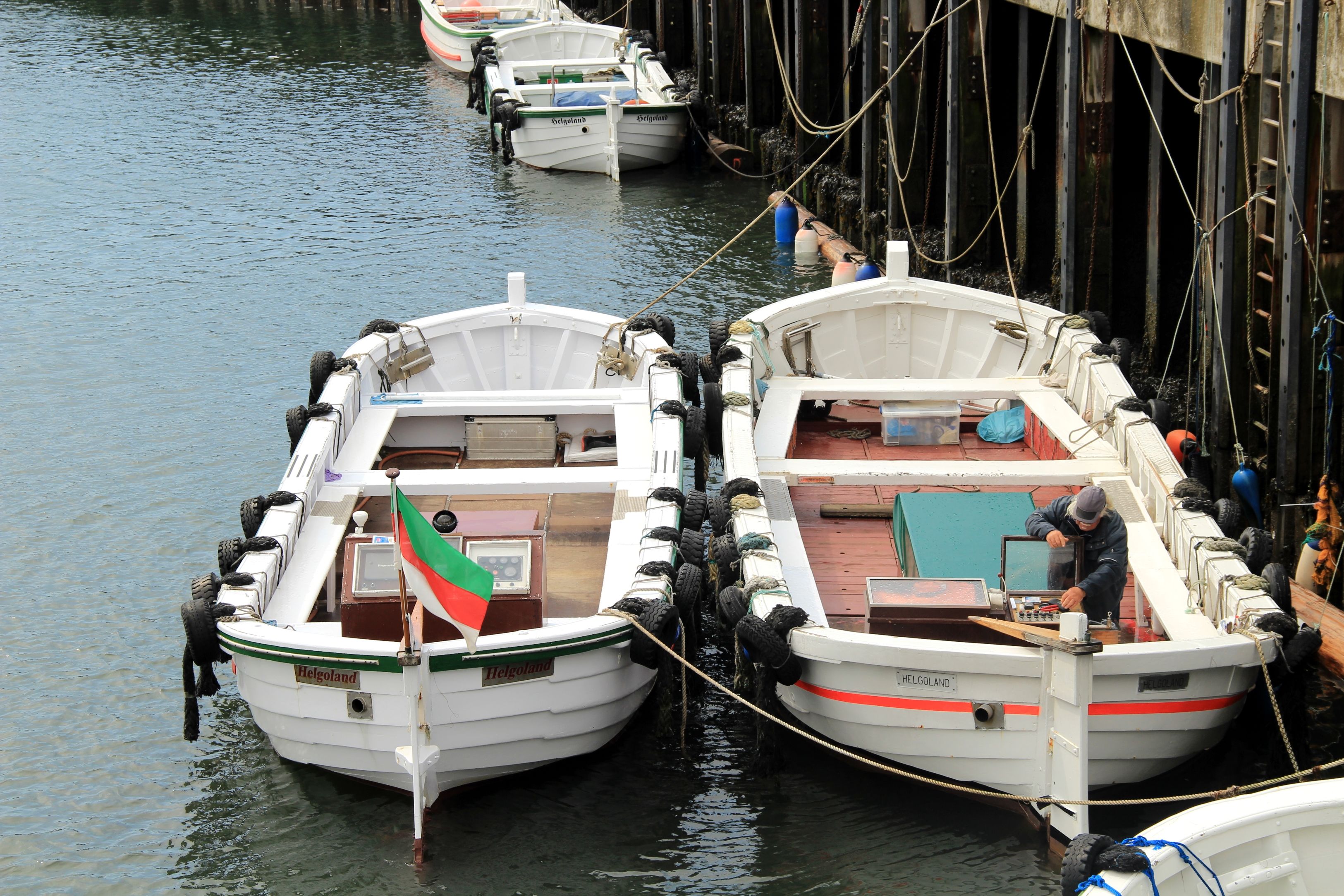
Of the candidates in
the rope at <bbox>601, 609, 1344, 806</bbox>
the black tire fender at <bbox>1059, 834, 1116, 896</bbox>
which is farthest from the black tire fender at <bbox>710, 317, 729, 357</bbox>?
the black tire fender at <bbox>1059, 834, 1116, 896</bbox>

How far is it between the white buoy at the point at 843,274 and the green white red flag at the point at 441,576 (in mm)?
10839

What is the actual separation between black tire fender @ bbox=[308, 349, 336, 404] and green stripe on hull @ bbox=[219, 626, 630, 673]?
4118 mm

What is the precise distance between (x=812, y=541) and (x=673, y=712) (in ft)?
4.91

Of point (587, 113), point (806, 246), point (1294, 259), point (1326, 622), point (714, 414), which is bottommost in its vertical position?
point (1326, 622)

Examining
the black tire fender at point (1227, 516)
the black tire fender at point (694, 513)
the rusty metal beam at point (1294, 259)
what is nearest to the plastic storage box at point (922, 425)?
the black tire fender at point (694, 513)

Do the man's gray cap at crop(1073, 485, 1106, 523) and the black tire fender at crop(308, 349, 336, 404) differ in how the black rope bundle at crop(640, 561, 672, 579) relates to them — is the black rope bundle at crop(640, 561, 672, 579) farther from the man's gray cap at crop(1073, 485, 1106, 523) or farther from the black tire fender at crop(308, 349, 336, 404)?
the black tire fender at crop(308, 349, 336, 404)

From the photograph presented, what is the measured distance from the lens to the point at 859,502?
11227mm

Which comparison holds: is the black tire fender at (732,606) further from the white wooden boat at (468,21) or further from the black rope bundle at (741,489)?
the white wooden boat at (468,21)

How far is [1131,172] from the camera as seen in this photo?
14922mm

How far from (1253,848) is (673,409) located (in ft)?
19.6

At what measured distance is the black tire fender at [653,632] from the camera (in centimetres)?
870

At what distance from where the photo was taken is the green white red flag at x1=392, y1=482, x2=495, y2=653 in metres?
7.66

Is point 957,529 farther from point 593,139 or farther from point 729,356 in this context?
point 593,139

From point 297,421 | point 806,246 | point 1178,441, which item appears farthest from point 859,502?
point 806,246
